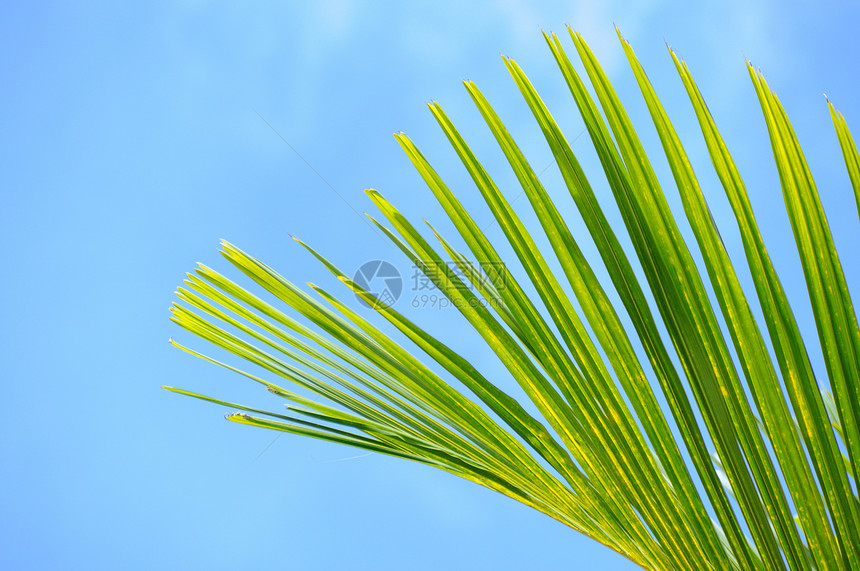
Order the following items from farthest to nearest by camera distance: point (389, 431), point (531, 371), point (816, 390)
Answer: point (389, 431), point (531, 371), point (816, 390)

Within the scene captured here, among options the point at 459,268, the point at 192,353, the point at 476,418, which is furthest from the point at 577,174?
the point at 192,353

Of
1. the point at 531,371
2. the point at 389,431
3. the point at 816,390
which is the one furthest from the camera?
the point at 389,431

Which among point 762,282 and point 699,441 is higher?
point 762,282

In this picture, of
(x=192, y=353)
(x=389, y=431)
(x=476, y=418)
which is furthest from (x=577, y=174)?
(x=192, y=353)

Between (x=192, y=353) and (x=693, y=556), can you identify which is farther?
(x=192, y=353)

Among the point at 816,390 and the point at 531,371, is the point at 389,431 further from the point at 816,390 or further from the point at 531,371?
the point at 816,390

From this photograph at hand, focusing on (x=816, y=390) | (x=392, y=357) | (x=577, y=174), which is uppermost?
(x=577, y=174)
